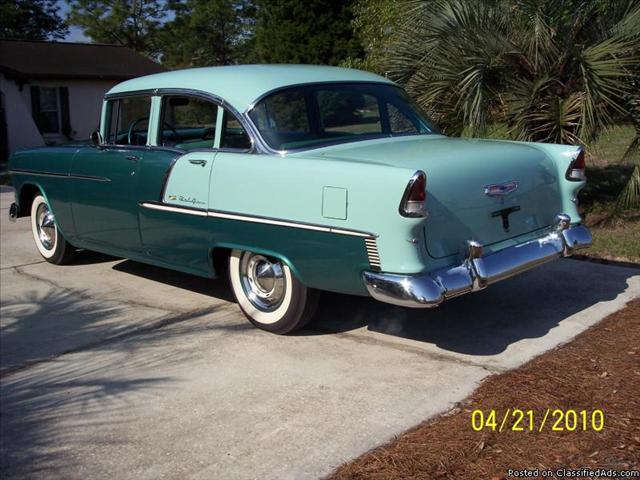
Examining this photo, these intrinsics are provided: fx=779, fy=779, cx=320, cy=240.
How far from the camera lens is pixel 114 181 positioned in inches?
246

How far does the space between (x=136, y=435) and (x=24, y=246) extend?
5380 millimetres

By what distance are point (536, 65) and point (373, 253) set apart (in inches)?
176

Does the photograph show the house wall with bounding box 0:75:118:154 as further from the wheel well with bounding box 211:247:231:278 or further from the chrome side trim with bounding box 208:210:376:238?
the chrome side trim with bounding box 208:210:376:238

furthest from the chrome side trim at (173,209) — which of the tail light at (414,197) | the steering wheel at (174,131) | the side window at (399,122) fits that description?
the tail light at (414,197)

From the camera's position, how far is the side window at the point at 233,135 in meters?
5.32

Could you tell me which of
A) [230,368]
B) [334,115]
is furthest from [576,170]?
[230,368]

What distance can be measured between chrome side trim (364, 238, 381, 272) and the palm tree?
160 inches

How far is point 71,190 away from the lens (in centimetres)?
682

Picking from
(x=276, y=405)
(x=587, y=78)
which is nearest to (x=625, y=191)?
(x=587, y=78)

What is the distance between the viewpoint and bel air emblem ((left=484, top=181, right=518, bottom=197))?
4.78m

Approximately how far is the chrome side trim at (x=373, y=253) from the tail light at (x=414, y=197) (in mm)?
261

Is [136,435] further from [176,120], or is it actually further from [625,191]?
[625,191]

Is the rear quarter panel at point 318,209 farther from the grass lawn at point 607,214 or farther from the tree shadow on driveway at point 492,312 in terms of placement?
the grass lawn at point 607,214

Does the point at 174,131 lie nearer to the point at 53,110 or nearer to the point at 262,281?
the point at 262,281
